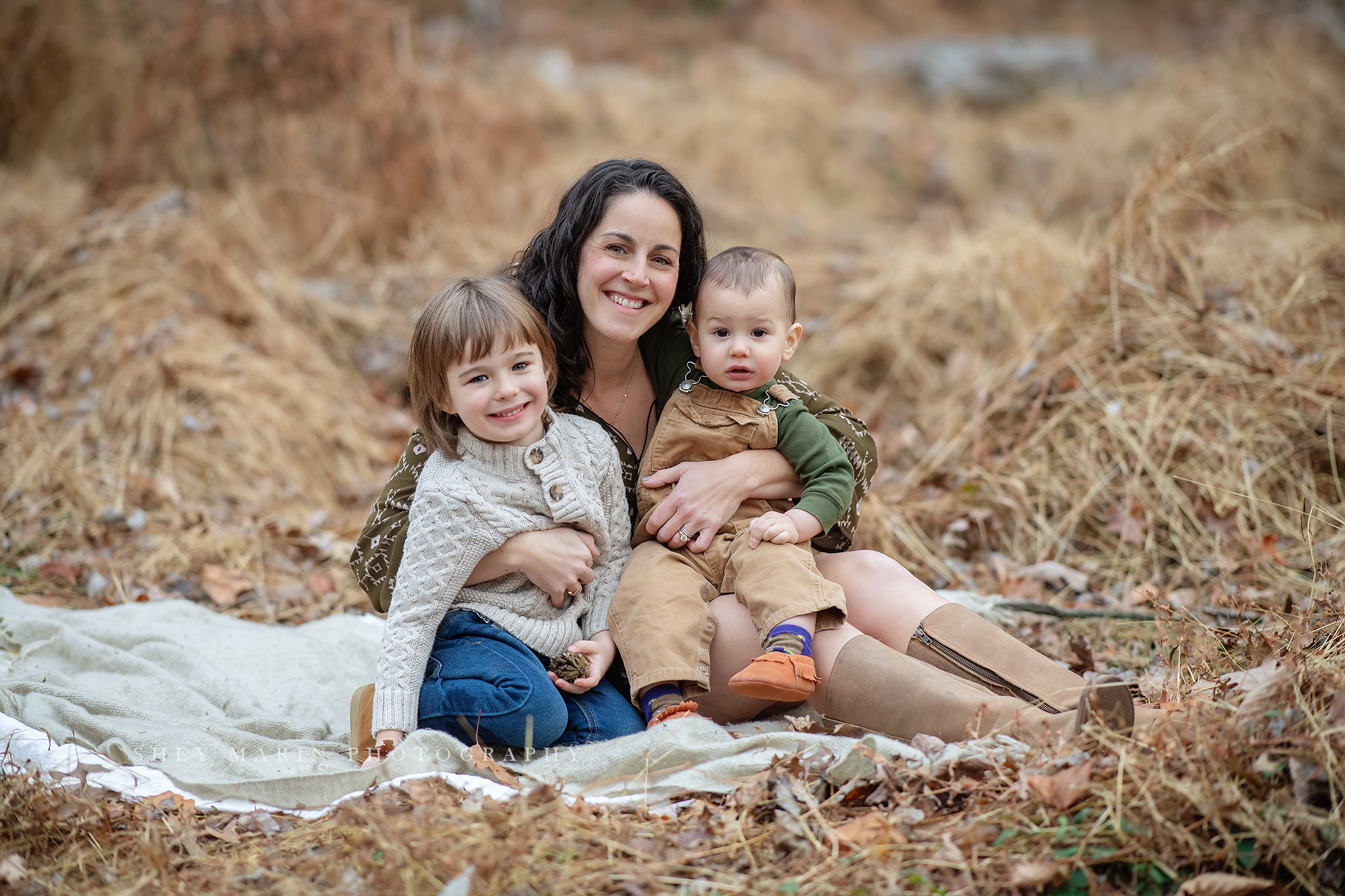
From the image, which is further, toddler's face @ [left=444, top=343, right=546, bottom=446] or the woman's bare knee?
the woman's bare knee

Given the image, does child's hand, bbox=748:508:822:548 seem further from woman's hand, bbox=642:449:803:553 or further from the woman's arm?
the woman's arm

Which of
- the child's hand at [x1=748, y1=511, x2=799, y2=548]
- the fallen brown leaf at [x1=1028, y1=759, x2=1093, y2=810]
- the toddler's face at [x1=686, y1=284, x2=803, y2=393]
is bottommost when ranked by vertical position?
the fallen brown leaf at [x1=1028, y1=759, x2=1093, y2=810]

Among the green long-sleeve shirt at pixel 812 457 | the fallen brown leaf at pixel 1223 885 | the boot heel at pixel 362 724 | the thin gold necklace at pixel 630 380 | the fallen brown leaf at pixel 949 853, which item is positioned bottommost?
the boot heel at pixel 362 724

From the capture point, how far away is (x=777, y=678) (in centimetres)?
251

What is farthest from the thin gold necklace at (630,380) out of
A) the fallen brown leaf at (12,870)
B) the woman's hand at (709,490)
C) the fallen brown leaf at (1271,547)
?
the fallen brown leaf at (1271,547)

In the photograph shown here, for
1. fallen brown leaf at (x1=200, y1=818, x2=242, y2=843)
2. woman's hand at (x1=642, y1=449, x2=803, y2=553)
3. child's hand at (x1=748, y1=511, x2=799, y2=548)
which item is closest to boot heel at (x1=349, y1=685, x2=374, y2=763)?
fallen brown leaf at (x1=200, y1=818, x2=242, y2=843)

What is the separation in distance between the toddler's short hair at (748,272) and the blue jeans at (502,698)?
1200 millimetres

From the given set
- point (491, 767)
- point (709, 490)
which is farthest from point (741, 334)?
point (491, 767)

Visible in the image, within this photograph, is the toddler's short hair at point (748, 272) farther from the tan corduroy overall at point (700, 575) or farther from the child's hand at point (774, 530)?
the child's hand at point (774, 530)

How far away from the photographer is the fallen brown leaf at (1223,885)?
1910mm

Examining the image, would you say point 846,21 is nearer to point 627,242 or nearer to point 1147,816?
point 627,242

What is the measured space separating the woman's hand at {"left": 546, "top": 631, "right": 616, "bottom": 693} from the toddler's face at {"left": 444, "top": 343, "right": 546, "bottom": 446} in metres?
0.62

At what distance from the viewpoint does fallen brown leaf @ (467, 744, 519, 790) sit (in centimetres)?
256

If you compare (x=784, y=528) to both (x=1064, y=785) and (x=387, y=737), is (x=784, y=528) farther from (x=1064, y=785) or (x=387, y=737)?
(x=387, y=737)
